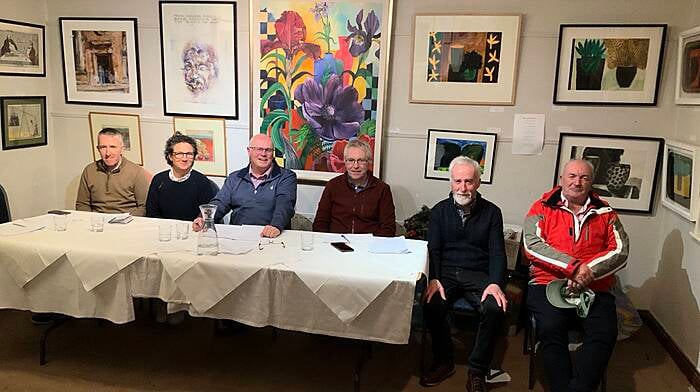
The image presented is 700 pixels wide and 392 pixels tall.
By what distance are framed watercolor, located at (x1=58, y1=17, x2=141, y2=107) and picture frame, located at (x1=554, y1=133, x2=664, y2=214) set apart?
10.6 ft

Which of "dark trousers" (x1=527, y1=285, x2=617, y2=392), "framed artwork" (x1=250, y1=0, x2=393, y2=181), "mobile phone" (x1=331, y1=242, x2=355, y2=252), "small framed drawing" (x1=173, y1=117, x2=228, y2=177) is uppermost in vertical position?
"framed artwork" (x1=250, y1=0, x2=393, y2=181)

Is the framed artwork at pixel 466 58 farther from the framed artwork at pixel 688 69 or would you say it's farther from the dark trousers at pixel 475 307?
the dark trousers at pixel 475 307

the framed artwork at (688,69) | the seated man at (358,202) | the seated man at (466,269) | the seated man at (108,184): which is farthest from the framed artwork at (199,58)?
the framed artwork at (688,69)

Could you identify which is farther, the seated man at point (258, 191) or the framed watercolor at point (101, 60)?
the framed watercolor at point (101, 60)

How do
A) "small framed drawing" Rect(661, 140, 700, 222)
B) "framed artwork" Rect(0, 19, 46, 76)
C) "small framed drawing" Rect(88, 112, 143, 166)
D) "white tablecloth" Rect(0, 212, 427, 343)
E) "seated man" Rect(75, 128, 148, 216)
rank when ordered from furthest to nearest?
"small framed drawing" Rect(88, 112, 143, 166)
"framed artwork" Rect(0, 19, 46, 76)
"seated man" Rect(75, 128, 148, 216)
"small framed drawing" Rect(661, 140, 700, 222)
"white tablecloth" Rect(0, 212, 427, 343)

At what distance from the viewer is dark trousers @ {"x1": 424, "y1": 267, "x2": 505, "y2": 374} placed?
258 cm

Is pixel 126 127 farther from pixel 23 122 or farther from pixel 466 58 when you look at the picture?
pixel 466 58

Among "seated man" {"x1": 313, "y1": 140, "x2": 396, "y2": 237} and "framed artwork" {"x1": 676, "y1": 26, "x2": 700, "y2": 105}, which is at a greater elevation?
"framed artwork" {"x1": 676, "y1": 26, "x2": 700, "y2": 105}

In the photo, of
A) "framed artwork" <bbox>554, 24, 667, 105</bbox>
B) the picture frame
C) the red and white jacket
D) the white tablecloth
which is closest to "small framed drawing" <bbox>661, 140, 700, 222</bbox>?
the picture frame

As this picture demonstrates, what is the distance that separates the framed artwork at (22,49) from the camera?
12.4 ft

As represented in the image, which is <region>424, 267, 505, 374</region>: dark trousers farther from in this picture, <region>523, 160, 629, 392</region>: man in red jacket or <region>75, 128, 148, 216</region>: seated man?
<region>75, 128, 148, 216</region>: seated man

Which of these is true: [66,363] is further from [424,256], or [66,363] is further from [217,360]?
[424,256]

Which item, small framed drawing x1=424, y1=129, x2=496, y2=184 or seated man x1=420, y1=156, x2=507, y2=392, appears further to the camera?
small framed drawing x1=424, y1=129, x2=496, y2=184

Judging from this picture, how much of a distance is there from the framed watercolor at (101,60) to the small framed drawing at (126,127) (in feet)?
0.33
